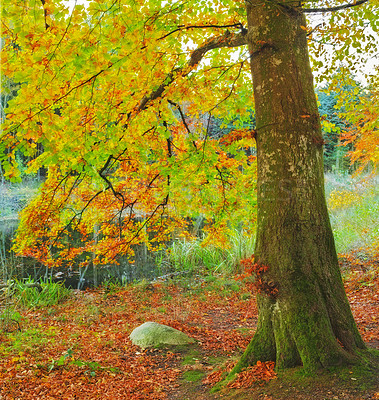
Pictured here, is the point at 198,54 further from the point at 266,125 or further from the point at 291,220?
the point at 291,220

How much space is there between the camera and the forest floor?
2.40m

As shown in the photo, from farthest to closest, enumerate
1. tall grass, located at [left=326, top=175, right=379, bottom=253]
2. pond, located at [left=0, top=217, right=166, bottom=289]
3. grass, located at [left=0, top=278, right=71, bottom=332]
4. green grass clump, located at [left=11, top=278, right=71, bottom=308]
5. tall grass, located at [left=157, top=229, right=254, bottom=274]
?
pond, located at [left=0, top=217, right=166, bottom=289], tall grass, located at [left=157, top=229, right=254, bottom=274], tall grass, located at [left=326, top=175, right=379, bottom=253], green grass clump, located at [left=11, top=278, right=71, bottom=308], grass, located at [left=0, top=278, right=71, bottom=332]

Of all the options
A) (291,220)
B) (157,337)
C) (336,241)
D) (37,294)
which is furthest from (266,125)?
(336,241)

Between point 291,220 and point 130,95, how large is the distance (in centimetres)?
234

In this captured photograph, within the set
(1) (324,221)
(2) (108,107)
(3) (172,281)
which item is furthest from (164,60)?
(3) (172,281)

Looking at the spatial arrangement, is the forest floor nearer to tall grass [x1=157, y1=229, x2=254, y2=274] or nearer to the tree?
the tree

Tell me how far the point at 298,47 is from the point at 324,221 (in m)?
1.48

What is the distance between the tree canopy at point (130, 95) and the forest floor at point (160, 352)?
1.31 metres

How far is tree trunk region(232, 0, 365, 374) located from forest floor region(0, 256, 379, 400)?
0.21 metres

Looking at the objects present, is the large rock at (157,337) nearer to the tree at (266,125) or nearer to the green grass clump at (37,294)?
the tree at (266,125)

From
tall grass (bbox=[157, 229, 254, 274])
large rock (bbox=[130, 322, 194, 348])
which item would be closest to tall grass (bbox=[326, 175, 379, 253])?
A: tall grass (bbox=[157, 229, 254, 274])

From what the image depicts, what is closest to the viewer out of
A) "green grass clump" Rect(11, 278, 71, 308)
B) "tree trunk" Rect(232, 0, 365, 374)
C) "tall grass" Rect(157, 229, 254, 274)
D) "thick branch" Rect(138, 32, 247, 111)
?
"tree trunk" Rect(232, 0, 365, 374)

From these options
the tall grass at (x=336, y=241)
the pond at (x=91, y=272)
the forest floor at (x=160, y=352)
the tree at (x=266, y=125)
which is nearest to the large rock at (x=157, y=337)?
the forest floor at (x=160, y=352)

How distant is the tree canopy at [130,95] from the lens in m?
2.35
